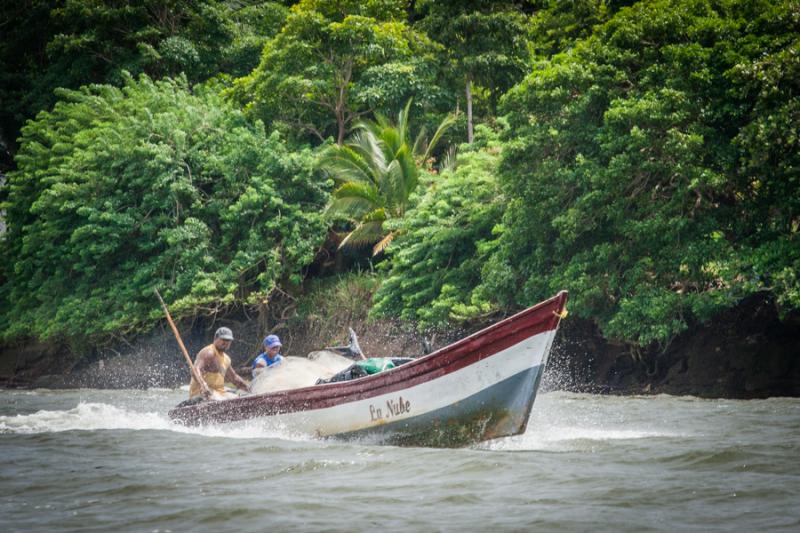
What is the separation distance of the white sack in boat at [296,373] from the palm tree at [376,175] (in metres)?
10.6

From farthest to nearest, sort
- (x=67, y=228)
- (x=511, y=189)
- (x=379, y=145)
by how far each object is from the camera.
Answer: (x=67, y=228), (x=379, y=145), (x=511, y=189)

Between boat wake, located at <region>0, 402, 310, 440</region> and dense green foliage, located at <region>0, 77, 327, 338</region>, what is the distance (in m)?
9.19

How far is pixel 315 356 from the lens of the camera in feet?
42.3

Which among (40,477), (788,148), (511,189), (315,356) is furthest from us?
(511,189)

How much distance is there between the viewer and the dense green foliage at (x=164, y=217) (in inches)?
974

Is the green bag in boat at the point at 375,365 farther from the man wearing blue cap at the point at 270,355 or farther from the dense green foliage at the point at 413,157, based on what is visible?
the dense green foliage at the point at 413,157

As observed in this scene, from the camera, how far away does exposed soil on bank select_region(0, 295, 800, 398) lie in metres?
17.2

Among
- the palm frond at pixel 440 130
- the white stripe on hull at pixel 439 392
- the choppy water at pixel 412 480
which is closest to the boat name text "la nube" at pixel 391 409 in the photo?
the white stripe on hull at pixel 439 392

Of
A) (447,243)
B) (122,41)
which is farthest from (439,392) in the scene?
(122,41)

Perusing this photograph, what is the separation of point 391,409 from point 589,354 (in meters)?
10.3

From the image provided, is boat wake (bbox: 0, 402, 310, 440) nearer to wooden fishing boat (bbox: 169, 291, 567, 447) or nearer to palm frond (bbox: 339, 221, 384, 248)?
wooden fishing boat (bbox: 169, 291, 567, 447)

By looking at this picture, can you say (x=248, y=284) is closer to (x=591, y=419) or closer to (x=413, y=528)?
(x=591, y=419)

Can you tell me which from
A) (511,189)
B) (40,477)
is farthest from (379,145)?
(40,477)

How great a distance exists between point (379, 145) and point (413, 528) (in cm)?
1805
